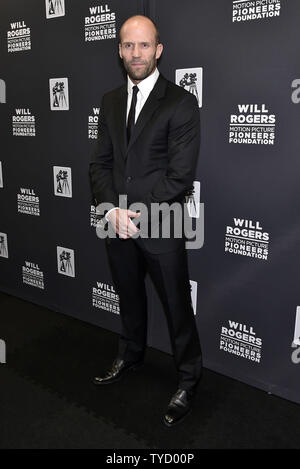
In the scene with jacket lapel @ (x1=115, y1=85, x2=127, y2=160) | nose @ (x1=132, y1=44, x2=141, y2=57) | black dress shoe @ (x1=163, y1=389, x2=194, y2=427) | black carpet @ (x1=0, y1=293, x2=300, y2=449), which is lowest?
black carpet @ (x1=0, y1=293, x2=300, y2=449)

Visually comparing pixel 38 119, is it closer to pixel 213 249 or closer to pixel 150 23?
pixel 150 23

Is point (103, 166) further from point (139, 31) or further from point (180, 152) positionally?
point (139, 31)

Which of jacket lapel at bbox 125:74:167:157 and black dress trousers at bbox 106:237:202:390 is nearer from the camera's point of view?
jacket lapel at bbox 125:74:167:157

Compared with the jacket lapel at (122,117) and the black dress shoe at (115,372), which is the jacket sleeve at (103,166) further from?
the black dress shoe at (115,372)

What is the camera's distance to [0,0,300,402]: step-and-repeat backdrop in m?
2.31

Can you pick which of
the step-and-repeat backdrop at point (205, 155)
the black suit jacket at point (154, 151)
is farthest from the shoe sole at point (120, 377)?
the black suit jacket at point (154, 151)

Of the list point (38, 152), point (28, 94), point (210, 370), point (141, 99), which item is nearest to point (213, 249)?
point (210, 370)

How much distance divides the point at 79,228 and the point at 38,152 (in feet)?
2.31

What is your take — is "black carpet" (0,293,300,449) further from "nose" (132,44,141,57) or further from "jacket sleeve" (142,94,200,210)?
"nose" (132,44,141,57)

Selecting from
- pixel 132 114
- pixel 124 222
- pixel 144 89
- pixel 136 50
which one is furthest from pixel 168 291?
pixel 136 50

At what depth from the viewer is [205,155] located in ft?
8.55

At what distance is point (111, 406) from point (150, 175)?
4.27 feet

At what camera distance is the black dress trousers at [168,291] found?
2.36 meters

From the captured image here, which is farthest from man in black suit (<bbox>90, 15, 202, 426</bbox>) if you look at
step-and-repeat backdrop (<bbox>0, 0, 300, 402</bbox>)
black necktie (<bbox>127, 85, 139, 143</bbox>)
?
step-and-repeat backdrop (<bbox>0, 0, 300, 402</bbox>)
